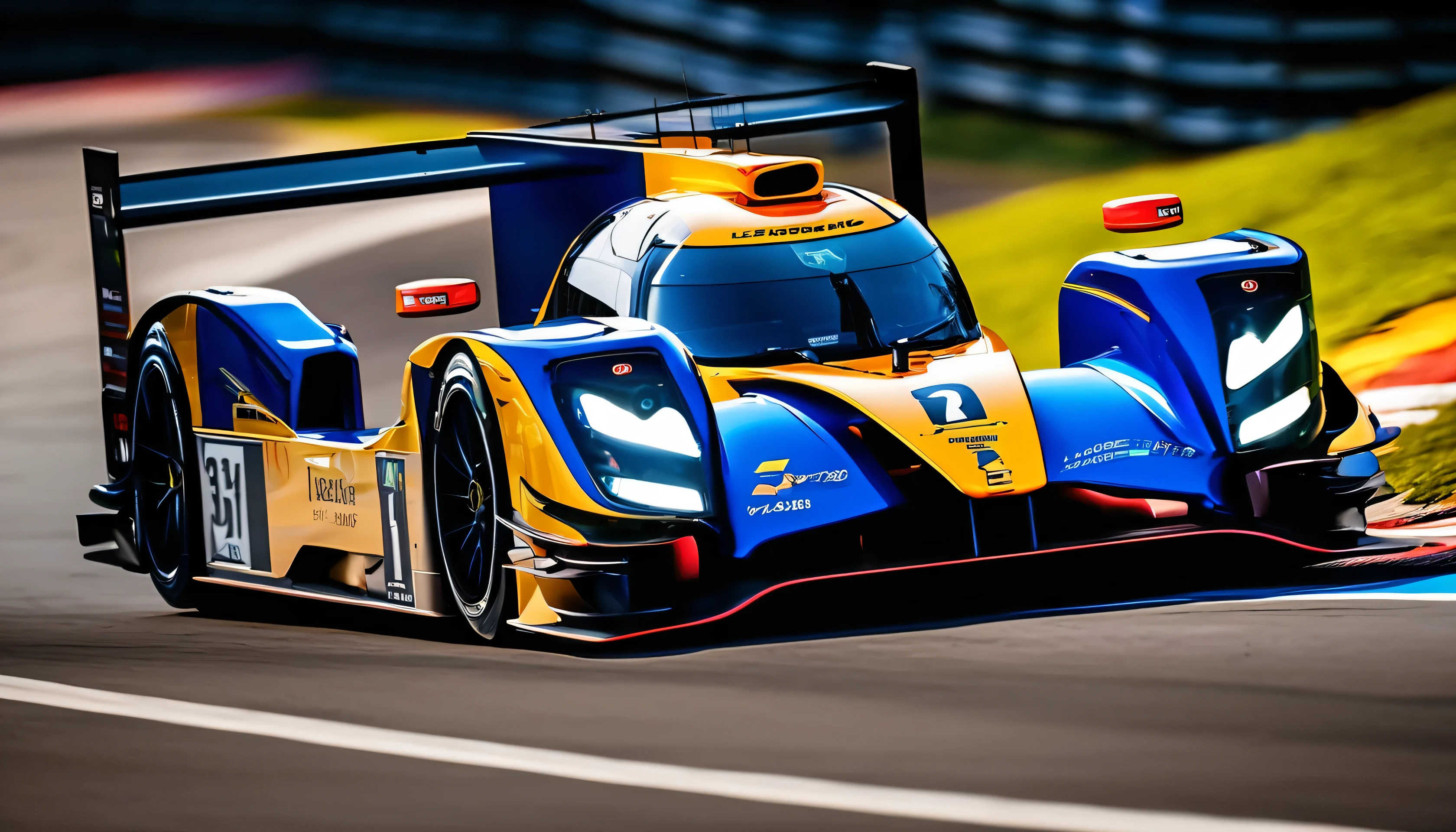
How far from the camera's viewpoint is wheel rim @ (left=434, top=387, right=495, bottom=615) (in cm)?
798

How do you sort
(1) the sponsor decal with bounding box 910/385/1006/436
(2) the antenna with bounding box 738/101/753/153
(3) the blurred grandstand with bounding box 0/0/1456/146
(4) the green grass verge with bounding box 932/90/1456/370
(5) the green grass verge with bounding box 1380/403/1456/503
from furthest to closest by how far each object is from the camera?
(3) the blurred grandstand with bounding box 0/0/1456/146, (4) the green grass verge with bounding box 932/90/1456/370, (2) the antenna with bounding box 738/101/753/153, (5) the green grass verge with bounding box 1380/403/1456/503, (1) the sponsor decal with bounding box 910/385/1006/436

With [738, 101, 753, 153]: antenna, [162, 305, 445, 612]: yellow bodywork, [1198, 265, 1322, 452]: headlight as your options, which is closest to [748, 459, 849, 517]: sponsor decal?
[162, 305, 445, 612]: yellow bodywork

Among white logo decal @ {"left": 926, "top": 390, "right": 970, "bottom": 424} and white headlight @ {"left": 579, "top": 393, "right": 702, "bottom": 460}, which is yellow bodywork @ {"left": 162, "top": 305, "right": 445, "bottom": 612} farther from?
white logo decal @ {"left": 926, "top": 390, "right": 970, "bottom": 424}

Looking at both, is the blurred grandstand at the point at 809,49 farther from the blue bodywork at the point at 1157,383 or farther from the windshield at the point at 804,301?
the windshield at the point at 804,301

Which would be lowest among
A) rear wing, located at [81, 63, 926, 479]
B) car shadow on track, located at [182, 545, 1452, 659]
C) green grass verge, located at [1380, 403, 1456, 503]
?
car shadow on track, located at [182, 545, 1452, 659]

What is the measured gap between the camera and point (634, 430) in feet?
24.9

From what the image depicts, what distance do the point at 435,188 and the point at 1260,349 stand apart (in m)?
4.29

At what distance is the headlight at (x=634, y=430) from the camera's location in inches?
295

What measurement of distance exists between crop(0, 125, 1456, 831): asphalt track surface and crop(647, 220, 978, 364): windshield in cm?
125

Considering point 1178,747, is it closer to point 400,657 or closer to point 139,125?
point 400,657

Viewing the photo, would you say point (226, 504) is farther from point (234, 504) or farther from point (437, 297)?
point (437, 297)

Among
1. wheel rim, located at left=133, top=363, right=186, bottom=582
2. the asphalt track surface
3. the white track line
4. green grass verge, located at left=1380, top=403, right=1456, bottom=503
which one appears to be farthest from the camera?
wheel rim, located at left=133, top=363, right=186, bottom=582

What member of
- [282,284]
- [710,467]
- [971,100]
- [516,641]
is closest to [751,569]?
[710,467]

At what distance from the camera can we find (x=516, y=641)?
8.00m
